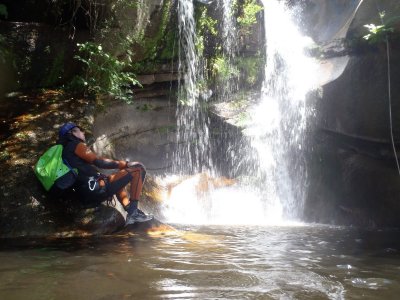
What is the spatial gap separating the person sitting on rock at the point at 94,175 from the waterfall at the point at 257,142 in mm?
2221

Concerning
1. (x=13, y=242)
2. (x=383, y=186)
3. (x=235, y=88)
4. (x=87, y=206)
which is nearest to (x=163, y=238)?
(x=87, y=206)

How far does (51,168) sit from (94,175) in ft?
2.27

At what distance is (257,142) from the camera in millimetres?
10914

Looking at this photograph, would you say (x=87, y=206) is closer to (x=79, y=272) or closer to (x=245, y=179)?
(x=79, y=272)

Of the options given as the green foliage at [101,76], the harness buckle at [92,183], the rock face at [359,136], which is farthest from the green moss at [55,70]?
the rock face at [359,136]

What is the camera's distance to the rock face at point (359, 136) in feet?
28.9

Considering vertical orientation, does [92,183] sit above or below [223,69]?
below

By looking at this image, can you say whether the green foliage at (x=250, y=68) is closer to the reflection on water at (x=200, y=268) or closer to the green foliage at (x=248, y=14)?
the green foliage at (x=248, y=14)

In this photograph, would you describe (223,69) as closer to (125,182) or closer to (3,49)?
(3,49)

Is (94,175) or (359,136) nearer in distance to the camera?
(94,175)

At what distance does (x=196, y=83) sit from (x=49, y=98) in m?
4.20

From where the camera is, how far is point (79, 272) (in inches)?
157

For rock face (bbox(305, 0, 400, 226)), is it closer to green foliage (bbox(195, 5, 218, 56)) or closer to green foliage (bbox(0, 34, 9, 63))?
green foliage (bbox(195, 5, 218, 56))

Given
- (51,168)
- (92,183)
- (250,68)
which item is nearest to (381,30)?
(250,68)
